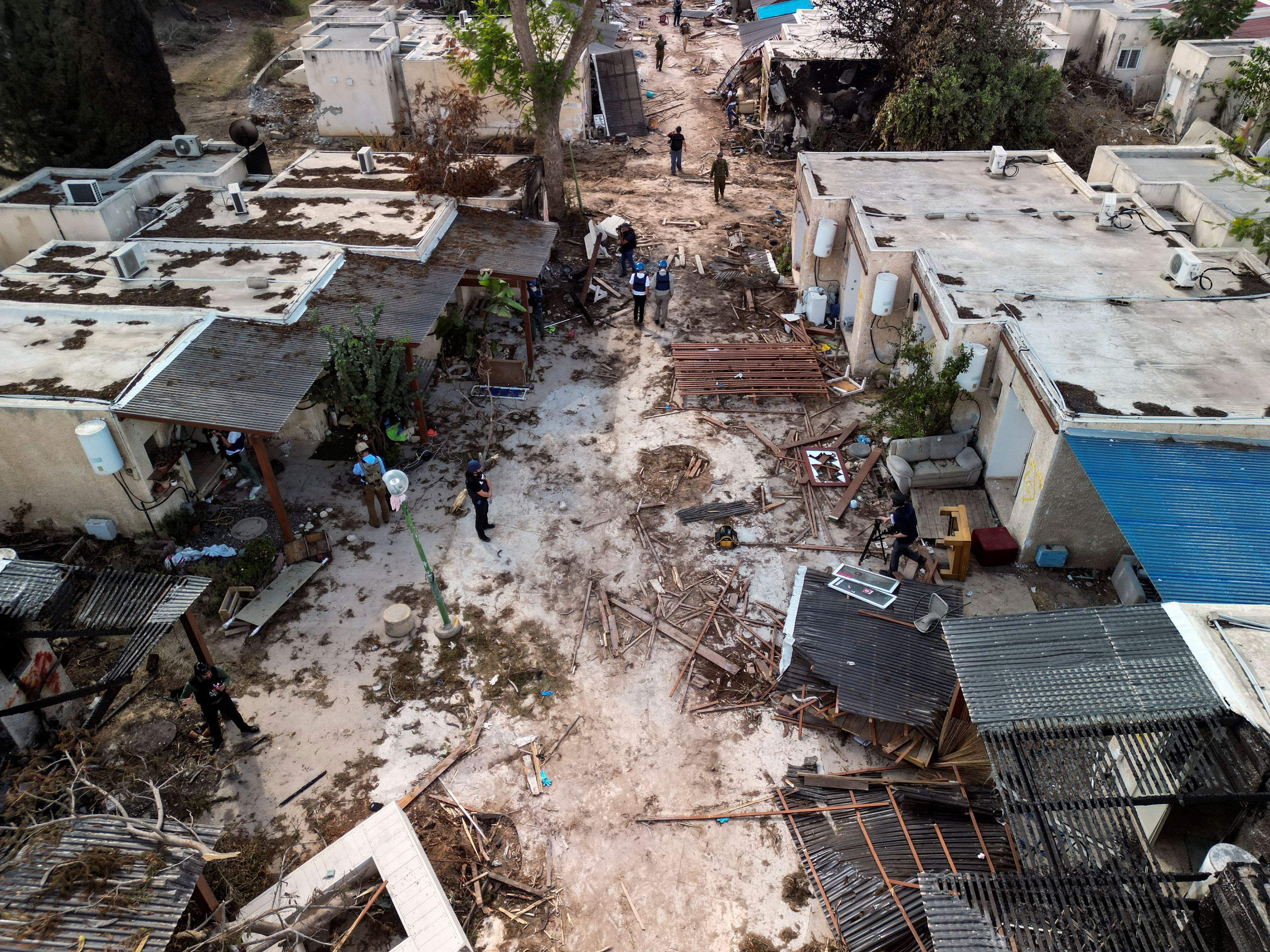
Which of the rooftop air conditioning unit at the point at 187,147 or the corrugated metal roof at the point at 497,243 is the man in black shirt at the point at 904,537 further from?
the rooftop air conditioning unit at the point at 187,147

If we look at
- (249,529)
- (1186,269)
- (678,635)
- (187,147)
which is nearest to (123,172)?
(187,147)

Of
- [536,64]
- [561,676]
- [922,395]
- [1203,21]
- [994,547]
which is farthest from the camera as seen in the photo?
[1203,21]

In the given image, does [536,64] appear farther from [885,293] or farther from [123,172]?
[885,293]

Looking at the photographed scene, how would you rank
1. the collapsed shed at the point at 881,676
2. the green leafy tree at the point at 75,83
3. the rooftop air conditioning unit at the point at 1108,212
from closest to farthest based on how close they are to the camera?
the collapsed shed at the point at 881,676
the rooftop air conditioning unit at the point at 1108,212
the green leafy tree at the point at 75,83

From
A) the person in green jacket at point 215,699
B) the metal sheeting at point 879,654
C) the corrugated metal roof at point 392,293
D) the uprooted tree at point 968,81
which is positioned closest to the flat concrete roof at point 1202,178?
the uprooted tree at point 968,81

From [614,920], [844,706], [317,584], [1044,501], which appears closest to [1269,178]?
[1044,501]
